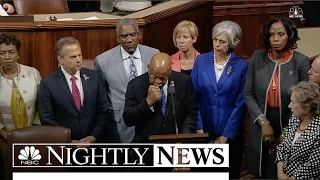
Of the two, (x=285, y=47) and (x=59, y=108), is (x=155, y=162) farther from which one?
(x=285, y=47)

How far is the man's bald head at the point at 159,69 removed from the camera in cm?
427

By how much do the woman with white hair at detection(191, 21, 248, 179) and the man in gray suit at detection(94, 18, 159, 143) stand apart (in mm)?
371

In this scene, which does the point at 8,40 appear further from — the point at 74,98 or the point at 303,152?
the point at 303,152

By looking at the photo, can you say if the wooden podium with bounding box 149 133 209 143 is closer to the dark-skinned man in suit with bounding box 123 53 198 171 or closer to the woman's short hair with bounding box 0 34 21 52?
the dark-skinned man in suit with bounding box 123 53 198 171

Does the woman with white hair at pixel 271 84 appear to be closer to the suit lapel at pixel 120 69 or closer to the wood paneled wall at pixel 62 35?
the suit lapel at pixel 120 69

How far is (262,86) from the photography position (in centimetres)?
443

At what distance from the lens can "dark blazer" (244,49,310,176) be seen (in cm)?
439

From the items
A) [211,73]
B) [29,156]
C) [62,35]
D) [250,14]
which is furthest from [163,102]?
[250,14]

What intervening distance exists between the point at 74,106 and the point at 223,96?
0.86 m

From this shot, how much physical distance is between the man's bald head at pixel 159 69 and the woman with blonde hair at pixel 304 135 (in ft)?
2.23

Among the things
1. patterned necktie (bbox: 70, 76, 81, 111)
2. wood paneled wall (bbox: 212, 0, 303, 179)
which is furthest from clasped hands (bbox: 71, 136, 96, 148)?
wood paneled wall (bbox: 212, 0, 303, 179)

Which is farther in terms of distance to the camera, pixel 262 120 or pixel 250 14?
pixel 250 14

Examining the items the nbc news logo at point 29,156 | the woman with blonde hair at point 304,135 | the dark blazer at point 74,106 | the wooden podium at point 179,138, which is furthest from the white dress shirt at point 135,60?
the woman with blonde hair at point 304,135

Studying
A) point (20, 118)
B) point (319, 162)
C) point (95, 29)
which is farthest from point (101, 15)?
point (319, 162)
